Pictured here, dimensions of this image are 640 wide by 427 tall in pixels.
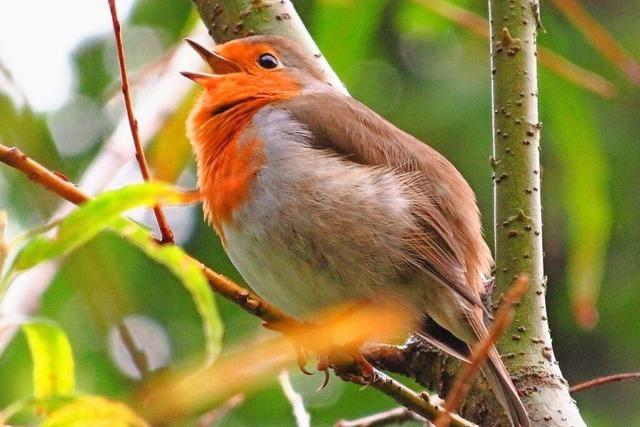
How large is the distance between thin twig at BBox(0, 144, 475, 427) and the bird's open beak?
5.62ft

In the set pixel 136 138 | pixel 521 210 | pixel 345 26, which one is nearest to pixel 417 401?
pixel 521 210

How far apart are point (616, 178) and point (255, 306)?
651cm

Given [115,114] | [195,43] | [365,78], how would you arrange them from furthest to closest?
[365,78], [115,114], [195,43]

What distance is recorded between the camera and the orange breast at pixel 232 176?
2.98m

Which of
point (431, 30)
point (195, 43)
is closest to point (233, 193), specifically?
point (195, 43)

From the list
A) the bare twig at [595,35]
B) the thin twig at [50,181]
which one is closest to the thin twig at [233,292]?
the thin twig at [50,181]

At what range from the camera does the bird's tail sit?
97.8 inches

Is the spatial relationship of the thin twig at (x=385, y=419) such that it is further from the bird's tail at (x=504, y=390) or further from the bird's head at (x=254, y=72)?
the bird's head at (x=254, y=72)

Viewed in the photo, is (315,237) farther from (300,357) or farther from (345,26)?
(300,357)

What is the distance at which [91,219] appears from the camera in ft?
4.38

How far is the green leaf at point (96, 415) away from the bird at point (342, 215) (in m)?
1.66

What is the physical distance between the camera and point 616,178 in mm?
8094

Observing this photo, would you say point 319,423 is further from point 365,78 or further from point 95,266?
point 95,266

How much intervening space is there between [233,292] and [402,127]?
5905 millimetres
